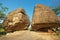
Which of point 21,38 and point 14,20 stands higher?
point 14,20

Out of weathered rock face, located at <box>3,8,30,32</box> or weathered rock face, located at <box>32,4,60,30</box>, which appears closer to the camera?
weathered rock face, located at <box>32,4,60,30</box>

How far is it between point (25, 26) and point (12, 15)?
7.40 ft

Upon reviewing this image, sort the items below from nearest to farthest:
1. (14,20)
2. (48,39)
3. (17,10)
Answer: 1. (48,39)
2. (14,20)
3. (17,10)

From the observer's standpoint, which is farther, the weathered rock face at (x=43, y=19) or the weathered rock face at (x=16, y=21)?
the weathered rock face at (x=16, y=21)

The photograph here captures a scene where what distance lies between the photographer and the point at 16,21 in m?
16.3

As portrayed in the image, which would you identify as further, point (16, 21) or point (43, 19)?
point (16, 21)

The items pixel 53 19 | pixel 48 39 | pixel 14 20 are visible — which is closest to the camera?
pixel 48 39

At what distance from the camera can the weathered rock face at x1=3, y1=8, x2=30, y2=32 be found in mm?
16391

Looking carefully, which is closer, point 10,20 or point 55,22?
point 55,22

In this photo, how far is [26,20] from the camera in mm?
17625

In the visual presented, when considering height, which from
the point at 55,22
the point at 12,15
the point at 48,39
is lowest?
the point at 48,39

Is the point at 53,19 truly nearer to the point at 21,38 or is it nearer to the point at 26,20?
the point at 21,38

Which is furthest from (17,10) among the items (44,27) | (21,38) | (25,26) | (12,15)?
(21,38)

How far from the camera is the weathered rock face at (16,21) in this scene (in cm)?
1639
